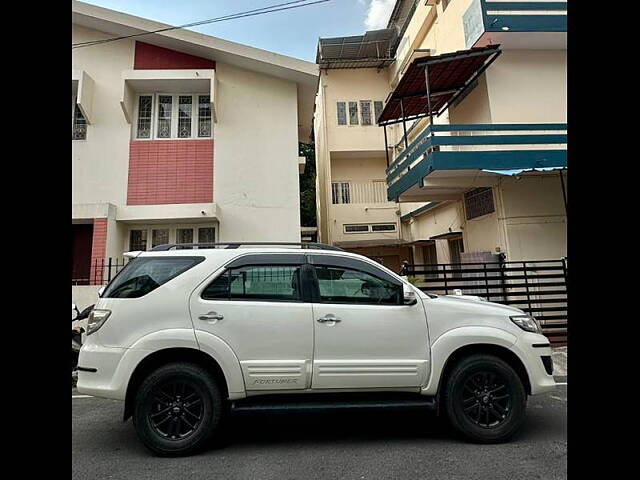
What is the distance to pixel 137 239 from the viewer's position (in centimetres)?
1060

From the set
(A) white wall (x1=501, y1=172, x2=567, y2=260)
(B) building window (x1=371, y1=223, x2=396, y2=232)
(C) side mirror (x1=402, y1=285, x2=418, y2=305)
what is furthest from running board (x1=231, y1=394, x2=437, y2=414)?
(B) building window (x1=371, y1=223, x2=396, y2=232)

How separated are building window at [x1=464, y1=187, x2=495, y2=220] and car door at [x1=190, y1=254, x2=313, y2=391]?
756cm

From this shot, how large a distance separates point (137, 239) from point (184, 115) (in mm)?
3750

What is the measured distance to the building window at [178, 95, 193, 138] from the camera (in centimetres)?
1080

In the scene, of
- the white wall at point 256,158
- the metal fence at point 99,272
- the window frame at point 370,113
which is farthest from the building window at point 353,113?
the metal fence at point 99,272

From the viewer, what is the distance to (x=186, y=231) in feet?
34.7

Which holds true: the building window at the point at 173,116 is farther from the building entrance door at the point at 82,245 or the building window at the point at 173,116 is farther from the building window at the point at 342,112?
the building window at the point at 342,112

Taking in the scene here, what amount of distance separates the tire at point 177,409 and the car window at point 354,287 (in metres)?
1.44

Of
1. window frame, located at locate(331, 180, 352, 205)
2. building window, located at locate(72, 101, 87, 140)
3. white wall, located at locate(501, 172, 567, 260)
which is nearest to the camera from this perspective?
white wall, located at locate(501, 172, 567, 260)

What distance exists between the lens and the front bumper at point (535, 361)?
3881 mm

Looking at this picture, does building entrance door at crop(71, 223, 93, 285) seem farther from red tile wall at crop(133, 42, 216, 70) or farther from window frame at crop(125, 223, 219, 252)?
red tile wall at crop(133, 42, 216, 70)
